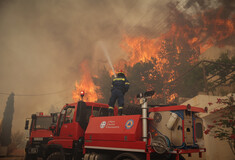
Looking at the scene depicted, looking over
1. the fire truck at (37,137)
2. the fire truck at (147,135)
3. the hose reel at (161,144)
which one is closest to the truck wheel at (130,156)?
the fire truck at (147,135)

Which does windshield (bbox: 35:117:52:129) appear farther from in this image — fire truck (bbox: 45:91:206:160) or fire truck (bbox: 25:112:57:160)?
fire truck (bbox: 45:91:206:160)

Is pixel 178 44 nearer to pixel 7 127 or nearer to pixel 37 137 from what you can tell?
pixel 37 137

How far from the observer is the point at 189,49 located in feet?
89.4

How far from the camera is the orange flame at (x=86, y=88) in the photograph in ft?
98.5

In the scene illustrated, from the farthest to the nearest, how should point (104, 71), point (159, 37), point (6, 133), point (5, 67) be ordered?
1. point (5, 67)
2. point (159, 37)
3. point (104, 71)
4. point (6, 133)

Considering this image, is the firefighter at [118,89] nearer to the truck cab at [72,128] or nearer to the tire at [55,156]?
the truck cab at [72,128]

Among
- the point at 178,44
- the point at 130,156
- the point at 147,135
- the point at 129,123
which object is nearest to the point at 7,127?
the point at 129,123

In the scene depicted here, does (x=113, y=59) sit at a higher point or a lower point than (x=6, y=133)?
higher

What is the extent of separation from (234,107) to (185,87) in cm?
1305

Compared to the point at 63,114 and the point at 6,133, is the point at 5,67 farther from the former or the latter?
the point at 63,114

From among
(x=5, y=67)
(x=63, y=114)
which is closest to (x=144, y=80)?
(x=63, y=114)

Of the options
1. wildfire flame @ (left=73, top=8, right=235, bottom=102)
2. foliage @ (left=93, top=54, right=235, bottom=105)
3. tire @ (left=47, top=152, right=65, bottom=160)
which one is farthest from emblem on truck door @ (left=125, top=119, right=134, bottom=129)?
wildfire flame @ (left=73, top=8, right=235, bottom=102)

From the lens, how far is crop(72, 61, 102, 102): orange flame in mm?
30016

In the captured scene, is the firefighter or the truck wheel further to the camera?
the firefighter
